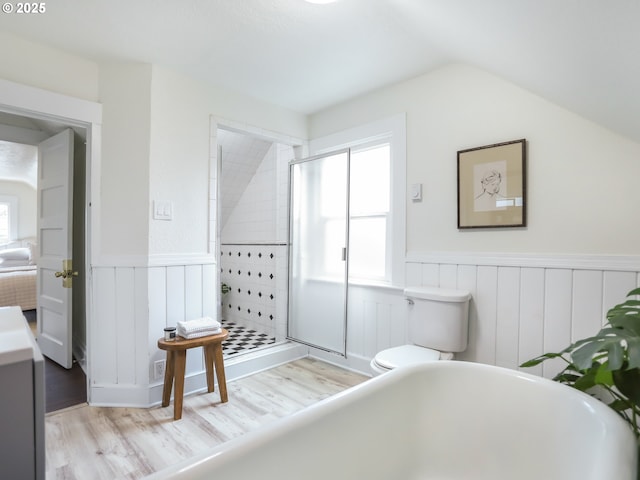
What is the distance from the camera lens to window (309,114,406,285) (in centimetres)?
257

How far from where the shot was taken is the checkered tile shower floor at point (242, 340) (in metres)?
3.28

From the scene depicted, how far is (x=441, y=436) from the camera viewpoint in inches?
56.2

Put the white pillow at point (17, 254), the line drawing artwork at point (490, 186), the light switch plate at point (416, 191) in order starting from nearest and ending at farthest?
the line drawing artwork at point (490, 186), the light switch plate at point (416, 191), the white pillow at point (17, 254)

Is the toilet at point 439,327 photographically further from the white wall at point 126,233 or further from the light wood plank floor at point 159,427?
the white wall at point 126,233

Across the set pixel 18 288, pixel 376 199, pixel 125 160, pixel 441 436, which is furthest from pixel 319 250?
pixel 18 288

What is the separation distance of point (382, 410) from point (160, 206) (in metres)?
1.89

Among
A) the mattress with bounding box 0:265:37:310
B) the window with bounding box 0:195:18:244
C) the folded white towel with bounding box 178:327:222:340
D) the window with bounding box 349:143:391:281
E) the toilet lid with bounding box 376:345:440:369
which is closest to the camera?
the toilet lid with bounding box 376:345:440:369

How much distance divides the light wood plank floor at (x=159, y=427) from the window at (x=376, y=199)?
3.09ft

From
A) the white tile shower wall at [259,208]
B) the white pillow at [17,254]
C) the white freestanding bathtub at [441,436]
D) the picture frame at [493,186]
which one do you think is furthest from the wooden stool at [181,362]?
the white pillow at [17,254]

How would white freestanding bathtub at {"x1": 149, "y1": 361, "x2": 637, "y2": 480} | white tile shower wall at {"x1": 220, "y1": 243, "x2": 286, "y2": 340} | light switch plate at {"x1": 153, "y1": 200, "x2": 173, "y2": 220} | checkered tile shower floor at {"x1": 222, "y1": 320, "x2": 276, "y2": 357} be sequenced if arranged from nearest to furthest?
white freestanding bathtub at {"x1": 149, "y1": 361, "x2": 637, "y2": 480} → light switch plate at {"x1": 153, "y1": 200, "x2": 173, "y2": 220} → checkered tile shower floor at {"x1": 222, "y1": 320, "x2": 276, "y2": 357} → white tile shower wall at {"x1": 220, "y1": 243, "x2": 286, "y2": 340}

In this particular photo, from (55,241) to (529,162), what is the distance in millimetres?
3667

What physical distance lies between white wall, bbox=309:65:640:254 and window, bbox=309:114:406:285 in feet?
0.32

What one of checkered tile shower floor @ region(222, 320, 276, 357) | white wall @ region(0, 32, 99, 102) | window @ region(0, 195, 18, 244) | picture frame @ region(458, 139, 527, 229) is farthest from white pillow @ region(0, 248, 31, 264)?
picture frame @ region(458, 139, 527, 229)

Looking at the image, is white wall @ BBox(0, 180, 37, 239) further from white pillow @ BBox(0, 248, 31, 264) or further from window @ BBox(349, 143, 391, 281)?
window @ BBox(349, 143, 391, 281)
